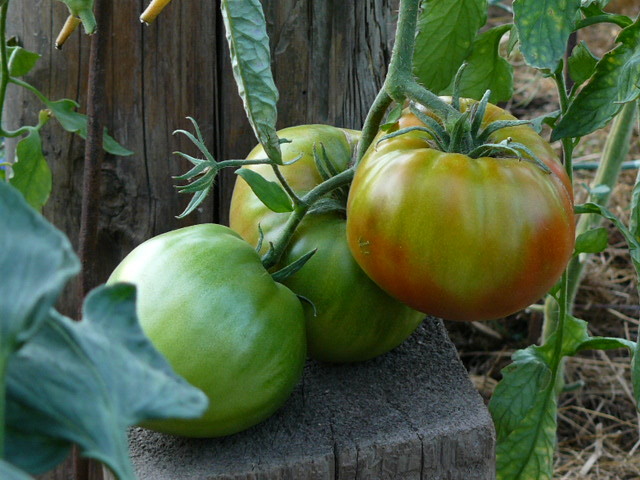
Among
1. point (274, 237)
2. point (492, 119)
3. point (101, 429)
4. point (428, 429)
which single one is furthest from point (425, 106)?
point (101, 429)

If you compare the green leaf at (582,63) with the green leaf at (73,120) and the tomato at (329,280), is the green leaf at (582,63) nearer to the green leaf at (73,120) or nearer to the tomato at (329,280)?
the tomato at (329,280)

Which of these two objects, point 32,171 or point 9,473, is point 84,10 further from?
point 9,473

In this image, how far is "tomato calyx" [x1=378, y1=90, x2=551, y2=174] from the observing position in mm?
648

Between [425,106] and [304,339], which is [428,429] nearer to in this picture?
[304,339]

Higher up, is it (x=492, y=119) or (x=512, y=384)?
(x=492, y=119)

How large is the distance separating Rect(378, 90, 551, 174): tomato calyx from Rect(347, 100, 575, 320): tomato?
13 millimetres

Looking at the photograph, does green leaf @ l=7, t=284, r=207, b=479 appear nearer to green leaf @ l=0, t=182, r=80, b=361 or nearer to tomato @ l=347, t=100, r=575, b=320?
green leaf @ l=0, t=182, r=80, b=361

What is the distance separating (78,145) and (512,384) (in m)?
0.64

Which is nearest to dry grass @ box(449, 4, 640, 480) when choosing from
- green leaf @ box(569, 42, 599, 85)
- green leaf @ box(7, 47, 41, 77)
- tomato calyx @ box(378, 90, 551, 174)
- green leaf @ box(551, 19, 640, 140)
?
green leaf @ box(569, 42, 599, 85)

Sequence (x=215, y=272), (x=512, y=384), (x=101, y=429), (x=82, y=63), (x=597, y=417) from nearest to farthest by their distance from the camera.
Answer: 1. (x=101, y=429)
2. (x=215, y=272)
3. (x=512, y=384)
4. (x=82, y=63)
5. (x=597, y=417)

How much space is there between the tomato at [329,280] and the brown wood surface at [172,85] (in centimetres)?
25

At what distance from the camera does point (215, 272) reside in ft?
2.20

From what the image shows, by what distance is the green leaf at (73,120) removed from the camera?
0.98m

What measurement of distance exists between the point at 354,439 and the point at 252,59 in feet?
1.11
